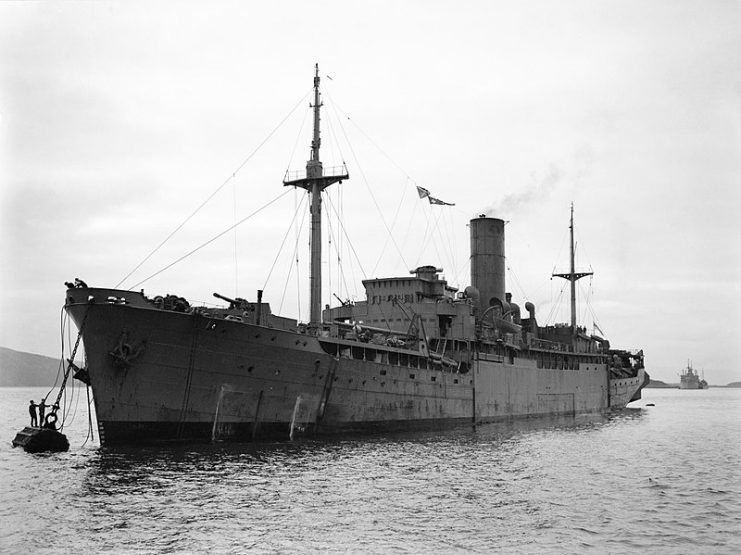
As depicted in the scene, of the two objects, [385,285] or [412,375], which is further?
[385,285]

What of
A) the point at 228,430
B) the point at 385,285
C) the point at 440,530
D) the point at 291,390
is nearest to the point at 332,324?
the point at 291,390

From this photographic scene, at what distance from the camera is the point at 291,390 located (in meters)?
25.8

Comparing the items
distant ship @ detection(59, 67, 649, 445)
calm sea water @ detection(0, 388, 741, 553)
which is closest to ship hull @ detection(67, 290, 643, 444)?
distant ship @ detection(59, 67, 649, 445)

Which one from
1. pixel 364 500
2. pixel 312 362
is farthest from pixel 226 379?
pixel 364 500

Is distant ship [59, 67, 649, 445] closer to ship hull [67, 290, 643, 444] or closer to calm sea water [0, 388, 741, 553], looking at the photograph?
ship hull [67, 290, 643, 444]

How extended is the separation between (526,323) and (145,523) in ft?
127

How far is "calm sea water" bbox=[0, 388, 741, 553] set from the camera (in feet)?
43.4

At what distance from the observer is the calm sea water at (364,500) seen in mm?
13234

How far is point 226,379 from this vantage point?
24.0m

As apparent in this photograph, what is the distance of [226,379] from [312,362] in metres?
3.55

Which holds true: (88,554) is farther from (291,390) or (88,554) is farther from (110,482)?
(291,390)

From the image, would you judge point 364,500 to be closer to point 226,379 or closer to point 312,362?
point 226,379

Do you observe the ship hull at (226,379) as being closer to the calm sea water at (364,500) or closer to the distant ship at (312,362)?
the distant ship at (312,362)

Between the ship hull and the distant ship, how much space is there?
4 centimetres
